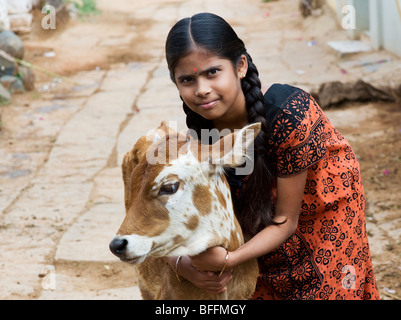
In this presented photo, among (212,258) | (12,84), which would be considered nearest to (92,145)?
(12,84)

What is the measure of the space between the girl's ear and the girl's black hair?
0.06 ft

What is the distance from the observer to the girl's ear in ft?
8.47

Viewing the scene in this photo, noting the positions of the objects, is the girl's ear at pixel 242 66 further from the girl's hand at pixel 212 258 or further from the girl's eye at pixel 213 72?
the girl's hand at pixel 212 258

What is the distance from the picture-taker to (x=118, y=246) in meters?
2.12

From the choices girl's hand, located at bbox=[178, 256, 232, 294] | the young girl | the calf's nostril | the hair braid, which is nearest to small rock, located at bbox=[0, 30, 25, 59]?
the young girl

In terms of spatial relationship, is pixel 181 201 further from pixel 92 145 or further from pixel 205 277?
pixel 92 145

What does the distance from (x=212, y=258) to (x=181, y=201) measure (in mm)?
282

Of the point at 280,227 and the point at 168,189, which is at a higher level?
the point at 168,189

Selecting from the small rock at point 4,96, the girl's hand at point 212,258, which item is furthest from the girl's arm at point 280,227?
the small rock at point 4,96

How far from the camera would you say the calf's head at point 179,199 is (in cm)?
220

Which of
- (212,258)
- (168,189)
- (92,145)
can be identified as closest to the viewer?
(168,189)

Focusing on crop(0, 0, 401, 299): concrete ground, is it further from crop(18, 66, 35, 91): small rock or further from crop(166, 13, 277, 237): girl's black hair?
crop(166, 13, 277, 237): girl's black hair

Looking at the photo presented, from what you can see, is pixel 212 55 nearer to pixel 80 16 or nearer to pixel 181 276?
pixel 181 276

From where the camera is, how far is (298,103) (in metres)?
2.58
